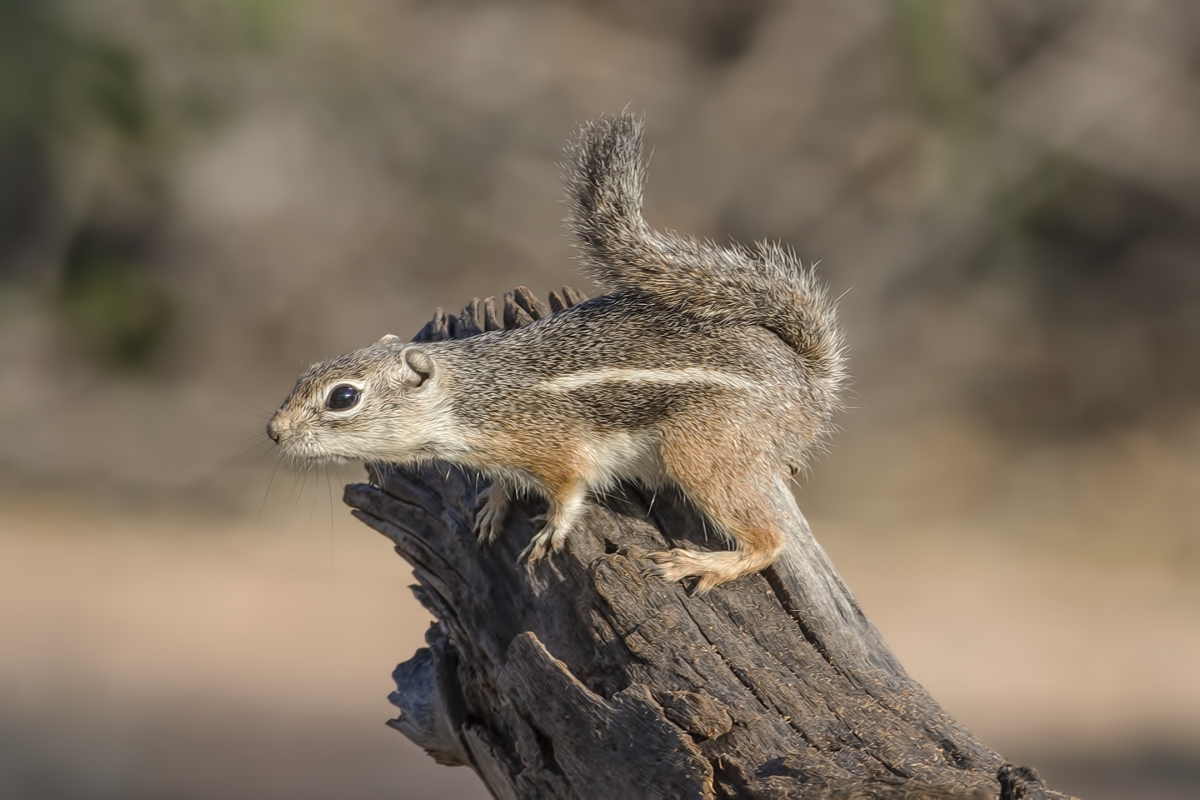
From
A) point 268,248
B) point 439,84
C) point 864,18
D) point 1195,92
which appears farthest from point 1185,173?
point 268,248

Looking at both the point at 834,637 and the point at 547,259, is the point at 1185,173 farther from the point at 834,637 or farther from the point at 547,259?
the point at 834,637

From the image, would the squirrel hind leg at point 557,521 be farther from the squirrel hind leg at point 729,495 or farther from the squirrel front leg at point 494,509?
the squirrel hind leg at point 729,495

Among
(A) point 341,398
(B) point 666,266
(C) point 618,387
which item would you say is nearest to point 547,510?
(C) point 618,387

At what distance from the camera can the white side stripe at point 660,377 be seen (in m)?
3.56

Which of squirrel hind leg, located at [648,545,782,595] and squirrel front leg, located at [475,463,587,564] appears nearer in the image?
squirrel hind leg, located at [648,545,782,595]

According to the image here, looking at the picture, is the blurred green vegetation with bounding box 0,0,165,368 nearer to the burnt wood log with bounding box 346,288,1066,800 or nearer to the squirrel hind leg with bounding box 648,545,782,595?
the burnt wood log with bounding box 346,288,1066,800

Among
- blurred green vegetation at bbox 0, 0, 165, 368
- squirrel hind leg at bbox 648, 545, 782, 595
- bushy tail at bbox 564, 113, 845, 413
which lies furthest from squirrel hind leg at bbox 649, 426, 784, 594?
blurred green vegetation at bbox 0, 0, 165, 368

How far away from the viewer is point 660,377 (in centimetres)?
357

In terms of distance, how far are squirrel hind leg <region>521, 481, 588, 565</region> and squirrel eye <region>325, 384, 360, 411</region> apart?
2.18 feet

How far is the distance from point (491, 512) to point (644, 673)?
3.24ft

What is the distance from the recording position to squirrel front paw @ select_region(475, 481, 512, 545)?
3652 millimetres

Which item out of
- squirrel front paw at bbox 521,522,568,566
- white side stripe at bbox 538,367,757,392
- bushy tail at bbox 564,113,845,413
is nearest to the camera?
squirrel front paw at bbox 521,522,568,566

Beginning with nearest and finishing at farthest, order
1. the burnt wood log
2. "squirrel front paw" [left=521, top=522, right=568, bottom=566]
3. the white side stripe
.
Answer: the burnt wood log, "squirrel front paw" [left=521, top=522, right=568, bottom=566], the white side stripe

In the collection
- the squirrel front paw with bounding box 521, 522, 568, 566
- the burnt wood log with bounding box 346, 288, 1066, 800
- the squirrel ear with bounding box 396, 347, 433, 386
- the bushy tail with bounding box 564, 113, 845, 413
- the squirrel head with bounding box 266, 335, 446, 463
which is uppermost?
the bushy tail with bounding box 564, 113, 845, 413
